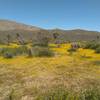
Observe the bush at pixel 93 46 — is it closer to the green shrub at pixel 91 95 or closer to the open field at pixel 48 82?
the open field at pixel 48 82

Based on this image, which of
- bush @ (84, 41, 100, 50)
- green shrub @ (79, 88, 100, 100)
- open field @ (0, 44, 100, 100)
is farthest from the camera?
bush @ (84, 41, 100, 50)

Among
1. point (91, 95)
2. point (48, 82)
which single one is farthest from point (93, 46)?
point (91, 95)

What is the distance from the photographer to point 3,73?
57.8 ft

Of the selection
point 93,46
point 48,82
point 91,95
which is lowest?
point 48,82

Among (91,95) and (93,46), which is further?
(93,46)

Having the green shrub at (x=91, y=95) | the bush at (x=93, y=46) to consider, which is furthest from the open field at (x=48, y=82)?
the bush at (x=93, y=46)

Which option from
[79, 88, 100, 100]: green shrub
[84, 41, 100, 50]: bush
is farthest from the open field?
[84, 41, 100, 50]: bush

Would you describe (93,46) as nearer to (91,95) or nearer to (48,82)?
(48,82)

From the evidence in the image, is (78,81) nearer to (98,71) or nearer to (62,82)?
(62,82)

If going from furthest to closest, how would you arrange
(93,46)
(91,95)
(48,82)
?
(93,46)
(48,82)
(91,95)

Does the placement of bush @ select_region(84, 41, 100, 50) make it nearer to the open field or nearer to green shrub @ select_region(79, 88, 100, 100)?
the open field

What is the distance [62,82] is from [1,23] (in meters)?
142

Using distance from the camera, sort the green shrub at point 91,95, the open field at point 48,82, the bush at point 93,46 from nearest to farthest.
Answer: the green shrub at point 91,95
the open field at point 48,82
the bush at point 93,46

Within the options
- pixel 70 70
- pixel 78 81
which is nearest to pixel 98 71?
pixel 70 70
